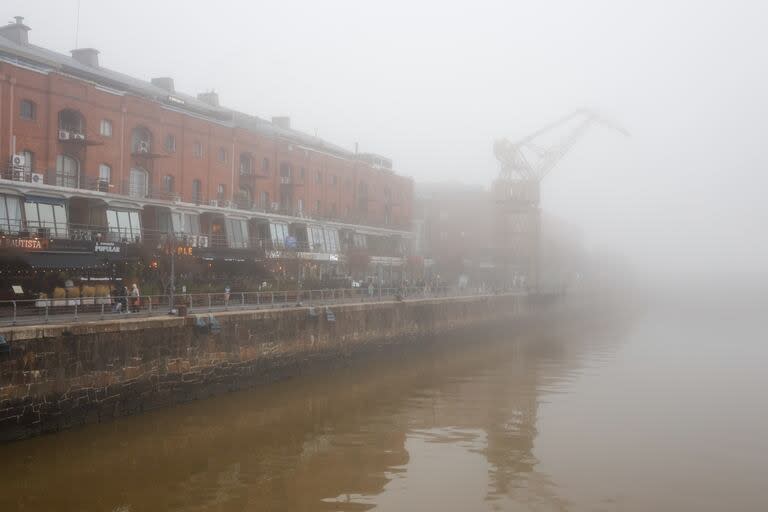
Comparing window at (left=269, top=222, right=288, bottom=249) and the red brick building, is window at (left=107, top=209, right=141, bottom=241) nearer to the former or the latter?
the red brick building

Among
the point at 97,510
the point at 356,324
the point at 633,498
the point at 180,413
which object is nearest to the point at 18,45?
the point at 356,324

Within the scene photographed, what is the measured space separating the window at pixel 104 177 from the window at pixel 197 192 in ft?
23.1

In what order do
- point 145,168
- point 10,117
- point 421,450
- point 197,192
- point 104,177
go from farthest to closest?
point 197,192 → point 145,168 → point 104,177 → point 10,117 → point 421,450

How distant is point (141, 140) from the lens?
140 ft

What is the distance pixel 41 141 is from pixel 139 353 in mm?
18158

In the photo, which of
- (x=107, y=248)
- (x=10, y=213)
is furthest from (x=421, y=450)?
(x=10, y=213)

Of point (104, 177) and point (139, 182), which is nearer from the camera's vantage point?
point (104, 177)

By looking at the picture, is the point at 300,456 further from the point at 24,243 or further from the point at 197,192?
the point at 197,192

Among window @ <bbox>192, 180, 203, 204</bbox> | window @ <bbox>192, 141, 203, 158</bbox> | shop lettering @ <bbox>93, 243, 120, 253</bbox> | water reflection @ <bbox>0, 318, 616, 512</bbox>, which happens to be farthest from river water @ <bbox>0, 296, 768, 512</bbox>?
window @ <bbox>192, 141, 203, 158</bbox>

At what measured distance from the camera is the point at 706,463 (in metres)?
20.0

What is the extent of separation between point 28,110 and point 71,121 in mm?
2708

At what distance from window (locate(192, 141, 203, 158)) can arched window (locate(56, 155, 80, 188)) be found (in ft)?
32.4

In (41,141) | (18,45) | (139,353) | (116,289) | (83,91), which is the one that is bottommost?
(139,353)

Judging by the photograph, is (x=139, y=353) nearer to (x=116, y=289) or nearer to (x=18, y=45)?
(x=116, y=289)
